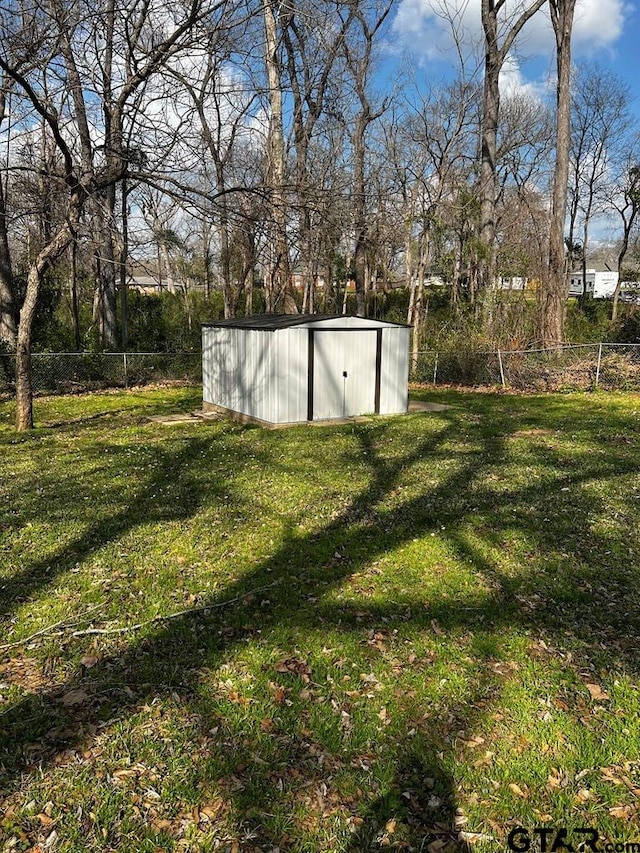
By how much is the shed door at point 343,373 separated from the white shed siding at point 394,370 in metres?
0.20

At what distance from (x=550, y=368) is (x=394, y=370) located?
17.4 feet

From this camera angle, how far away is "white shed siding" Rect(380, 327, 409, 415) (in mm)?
10750

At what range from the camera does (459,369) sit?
15.2 metres

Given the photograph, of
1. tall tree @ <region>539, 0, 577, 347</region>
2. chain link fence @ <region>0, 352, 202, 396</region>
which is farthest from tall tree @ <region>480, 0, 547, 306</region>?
chain link fence @ <region>0, 352, 202, 396</region>

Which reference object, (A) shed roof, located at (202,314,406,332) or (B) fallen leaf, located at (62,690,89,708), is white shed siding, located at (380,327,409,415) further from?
(B) fallen leaf, located at (62,690,89,708)

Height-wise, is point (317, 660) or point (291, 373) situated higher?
point (291, 373)

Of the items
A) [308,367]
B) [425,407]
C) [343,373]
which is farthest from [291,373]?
[425,407]

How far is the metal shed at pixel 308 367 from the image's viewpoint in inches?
381

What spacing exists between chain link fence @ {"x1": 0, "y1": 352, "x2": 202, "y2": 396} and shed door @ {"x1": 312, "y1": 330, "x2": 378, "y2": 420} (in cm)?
646

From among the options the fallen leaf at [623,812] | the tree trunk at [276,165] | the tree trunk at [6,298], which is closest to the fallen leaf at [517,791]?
the fallen leaf at [623,812]

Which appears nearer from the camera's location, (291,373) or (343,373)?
(291,373)

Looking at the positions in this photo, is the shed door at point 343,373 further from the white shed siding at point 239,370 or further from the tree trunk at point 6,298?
the tree trunk at point 6,298

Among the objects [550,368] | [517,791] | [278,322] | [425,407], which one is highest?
[278,322]

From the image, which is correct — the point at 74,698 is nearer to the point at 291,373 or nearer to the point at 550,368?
the point at 291,373
